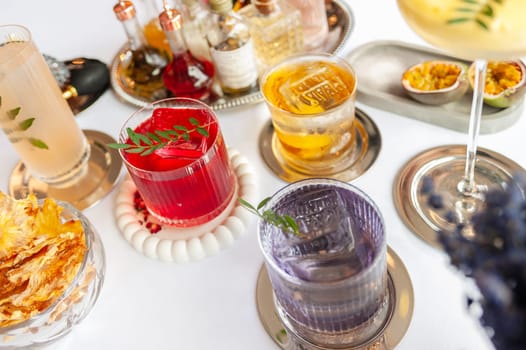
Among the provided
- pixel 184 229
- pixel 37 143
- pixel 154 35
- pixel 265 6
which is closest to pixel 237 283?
pixel 184 229

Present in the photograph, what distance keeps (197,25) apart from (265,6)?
14cm

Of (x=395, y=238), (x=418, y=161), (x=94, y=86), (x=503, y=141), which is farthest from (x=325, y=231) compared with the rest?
(x=94, y=86)

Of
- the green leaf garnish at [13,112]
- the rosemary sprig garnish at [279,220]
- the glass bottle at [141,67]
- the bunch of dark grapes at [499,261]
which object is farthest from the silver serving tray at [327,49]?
the bunch of dark grapes at [499,261]

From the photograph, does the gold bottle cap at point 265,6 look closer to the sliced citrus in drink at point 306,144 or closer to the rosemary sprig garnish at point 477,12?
the sliced citrus in drink at point 306,144

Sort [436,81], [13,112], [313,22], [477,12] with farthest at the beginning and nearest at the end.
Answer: [313,22], [436,81], [13,112], [477,12]

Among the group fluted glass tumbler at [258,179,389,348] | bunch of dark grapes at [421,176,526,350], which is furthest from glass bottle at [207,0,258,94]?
bunch of dark grapes at [421,176,526,350]

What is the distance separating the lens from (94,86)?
102cm

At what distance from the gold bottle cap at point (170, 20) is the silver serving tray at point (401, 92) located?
0.30 meters

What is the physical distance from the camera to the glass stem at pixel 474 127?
0.67m

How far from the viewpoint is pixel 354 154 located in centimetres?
83

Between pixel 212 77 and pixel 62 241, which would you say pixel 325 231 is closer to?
pixel 62 241

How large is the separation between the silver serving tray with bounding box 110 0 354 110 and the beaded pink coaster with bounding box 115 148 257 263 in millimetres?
130

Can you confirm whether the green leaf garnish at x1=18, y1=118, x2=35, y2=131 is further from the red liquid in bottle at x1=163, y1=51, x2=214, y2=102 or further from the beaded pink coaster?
the red liquid in bottle at x1=163, y1=51, x2=214, y2=102

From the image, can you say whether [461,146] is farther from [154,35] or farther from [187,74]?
[154,35]
